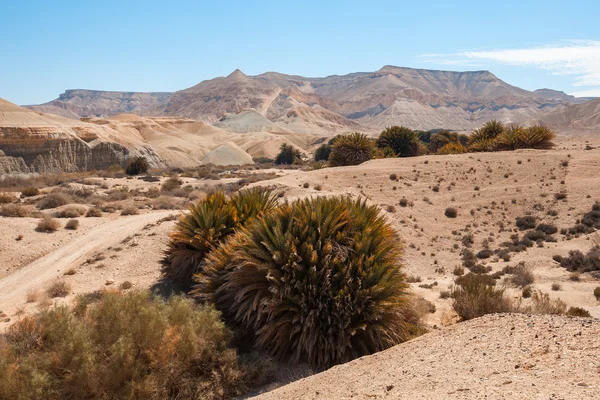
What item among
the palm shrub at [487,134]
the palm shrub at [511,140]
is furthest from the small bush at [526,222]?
the palm shrub at [487,134]

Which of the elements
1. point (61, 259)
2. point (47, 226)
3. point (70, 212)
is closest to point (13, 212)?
point (70, 212)

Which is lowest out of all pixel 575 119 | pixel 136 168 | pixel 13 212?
pixel 13 212

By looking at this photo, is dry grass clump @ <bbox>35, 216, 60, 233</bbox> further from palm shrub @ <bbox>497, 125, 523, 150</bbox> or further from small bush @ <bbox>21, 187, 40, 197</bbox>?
palm shrub @ <bbox>497, 125, 523, 150</bbox>

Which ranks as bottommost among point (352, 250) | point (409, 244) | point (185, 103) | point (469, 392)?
point (409, 244)

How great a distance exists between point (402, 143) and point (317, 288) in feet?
106

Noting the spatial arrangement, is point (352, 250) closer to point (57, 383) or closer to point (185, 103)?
point (57, 383)

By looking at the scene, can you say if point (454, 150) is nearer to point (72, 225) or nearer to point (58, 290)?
point (72, 225)

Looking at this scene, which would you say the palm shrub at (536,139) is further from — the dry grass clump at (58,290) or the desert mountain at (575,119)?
the desert mountain at (575,119)

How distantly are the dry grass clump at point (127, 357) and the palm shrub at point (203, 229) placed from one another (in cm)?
329

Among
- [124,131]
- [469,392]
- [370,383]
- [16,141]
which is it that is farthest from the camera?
[124,131]

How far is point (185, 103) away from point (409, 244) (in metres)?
180

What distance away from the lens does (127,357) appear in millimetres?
6336

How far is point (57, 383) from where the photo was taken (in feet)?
20.0

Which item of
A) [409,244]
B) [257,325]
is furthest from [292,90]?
[257,325]
